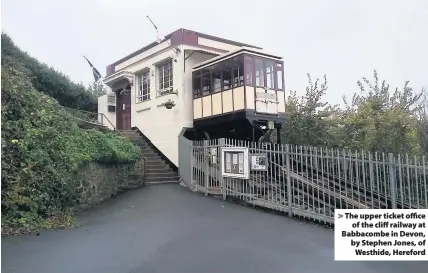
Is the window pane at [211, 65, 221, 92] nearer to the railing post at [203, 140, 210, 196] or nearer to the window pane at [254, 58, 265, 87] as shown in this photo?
the window pane at [254, 58, 265, 87]

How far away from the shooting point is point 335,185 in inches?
367

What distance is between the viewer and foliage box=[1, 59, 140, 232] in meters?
8.09

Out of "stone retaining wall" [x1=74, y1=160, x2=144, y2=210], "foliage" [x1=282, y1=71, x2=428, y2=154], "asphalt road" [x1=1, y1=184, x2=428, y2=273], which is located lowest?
"asphalt road" [x1=1, y1=184, x2=428, y2=273]

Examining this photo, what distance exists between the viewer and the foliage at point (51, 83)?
19.4 m

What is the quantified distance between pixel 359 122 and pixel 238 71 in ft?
20.8

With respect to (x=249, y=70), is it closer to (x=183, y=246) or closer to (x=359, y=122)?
(x=359, y=122)

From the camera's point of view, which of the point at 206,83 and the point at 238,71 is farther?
the point at 206,83

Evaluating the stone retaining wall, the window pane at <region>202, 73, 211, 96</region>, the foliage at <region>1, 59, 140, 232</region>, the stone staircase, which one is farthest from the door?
the foliage at <region>1, 59, 140, 232</region>

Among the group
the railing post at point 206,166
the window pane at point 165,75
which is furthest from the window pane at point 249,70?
the window pane at point 165,75

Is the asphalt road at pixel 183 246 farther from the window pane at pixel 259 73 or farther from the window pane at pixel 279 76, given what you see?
the window pane at pixel 279 76

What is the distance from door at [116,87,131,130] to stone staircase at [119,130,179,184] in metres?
2.47

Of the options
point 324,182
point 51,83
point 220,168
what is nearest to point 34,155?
point 220,168

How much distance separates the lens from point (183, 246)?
6.68m

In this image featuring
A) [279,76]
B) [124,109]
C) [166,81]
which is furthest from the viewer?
[124,109]
